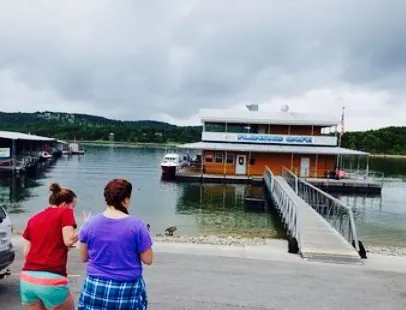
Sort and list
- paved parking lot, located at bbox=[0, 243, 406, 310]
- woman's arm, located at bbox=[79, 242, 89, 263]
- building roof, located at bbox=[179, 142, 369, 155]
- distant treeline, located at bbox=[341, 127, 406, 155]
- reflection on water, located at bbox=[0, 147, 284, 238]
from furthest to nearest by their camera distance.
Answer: distant treeline, located at bbox=[341, 127, 406, 155] → building roof, located at bbox=[179, 142, 369, 155] → reflection on water, located at bbox=[0, 147, 284, 238] → paved parking lot, located at bbox=[0, 243, 406, 310] → woman's arm, located at bbox=[79, 242, 89, 263]

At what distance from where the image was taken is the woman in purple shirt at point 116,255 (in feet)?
12.7

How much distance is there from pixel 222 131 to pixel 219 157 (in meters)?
3.02

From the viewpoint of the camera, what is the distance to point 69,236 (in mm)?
4402

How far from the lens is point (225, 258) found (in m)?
10.6

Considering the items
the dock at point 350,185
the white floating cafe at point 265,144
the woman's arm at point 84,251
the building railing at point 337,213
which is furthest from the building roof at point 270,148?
the woman's arm at point 84,251

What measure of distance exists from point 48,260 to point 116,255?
0.89 meters

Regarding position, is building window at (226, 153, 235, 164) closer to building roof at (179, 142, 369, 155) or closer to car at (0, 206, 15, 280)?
building roof at (179, 142, 369, 155)

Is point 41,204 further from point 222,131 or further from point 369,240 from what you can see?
A: point 222,131

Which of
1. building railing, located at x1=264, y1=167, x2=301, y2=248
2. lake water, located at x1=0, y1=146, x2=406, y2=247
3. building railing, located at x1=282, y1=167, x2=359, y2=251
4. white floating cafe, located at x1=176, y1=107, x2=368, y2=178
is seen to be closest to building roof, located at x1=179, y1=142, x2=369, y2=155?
white floating cafe, located at x1=176, y1=107, x2=368, y2=178

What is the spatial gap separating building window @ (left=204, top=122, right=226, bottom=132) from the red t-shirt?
4617 centimetres

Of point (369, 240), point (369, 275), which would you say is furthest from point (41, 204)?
point (369, 275)

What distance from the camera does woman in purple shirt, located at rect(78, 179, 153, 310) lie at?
3869mm

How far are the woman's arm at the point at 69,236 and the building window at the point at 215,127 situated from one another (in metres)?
46.2

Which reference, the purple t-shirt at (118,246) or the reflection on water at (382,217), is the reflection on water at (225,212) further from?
the purple t-shirt at (118,246)
